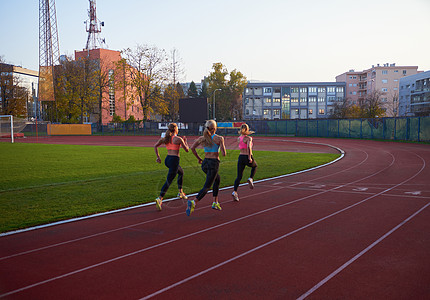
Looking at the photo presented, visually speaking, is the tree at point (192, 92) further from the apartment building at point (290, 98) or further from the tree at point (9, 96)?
the tree at point (9, 96)

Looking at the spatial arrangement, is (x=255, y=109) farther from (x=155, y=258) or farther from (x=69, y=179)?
(x=155, y=258)

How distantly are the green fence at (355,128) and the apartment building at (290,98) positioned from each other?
3797 cm

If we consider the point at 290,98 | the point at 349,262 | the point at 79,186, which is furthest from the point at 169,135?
the point at 290,98

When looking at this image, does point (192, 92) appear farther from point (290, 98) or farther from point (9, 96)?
point (9, 96)

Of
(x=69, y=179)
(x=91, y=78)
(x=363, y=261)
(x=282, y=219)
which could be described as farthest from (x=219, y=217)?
(x=91, y=78)

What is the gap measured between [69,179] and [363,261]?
1086 centimetres

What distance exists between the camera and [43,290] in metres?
4.16

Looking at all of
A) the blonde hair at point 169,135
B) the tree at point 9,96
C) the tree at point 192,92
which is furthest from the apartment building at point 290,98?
the blonde hair at point 169,135

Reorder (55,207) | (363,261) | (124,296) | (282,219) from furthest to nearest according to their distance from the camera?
(55,207)
(282,219)
(363,261)
(124,296)

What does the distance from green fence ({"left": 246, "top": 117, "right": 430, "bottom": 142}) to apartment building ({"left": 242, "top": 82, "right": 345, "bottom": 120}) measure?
→ 125 ft

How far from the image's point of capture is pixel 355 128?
41500 mm

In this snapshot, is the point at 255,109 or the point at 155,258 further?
the point at 255,109

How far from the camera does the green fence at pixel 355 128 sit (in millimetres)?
32609

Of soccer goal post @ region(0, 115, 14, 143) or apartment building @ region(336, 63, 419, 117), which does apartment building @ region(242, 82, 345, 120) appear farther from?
soccer goal post @ region(0, 115, 14, 143)
